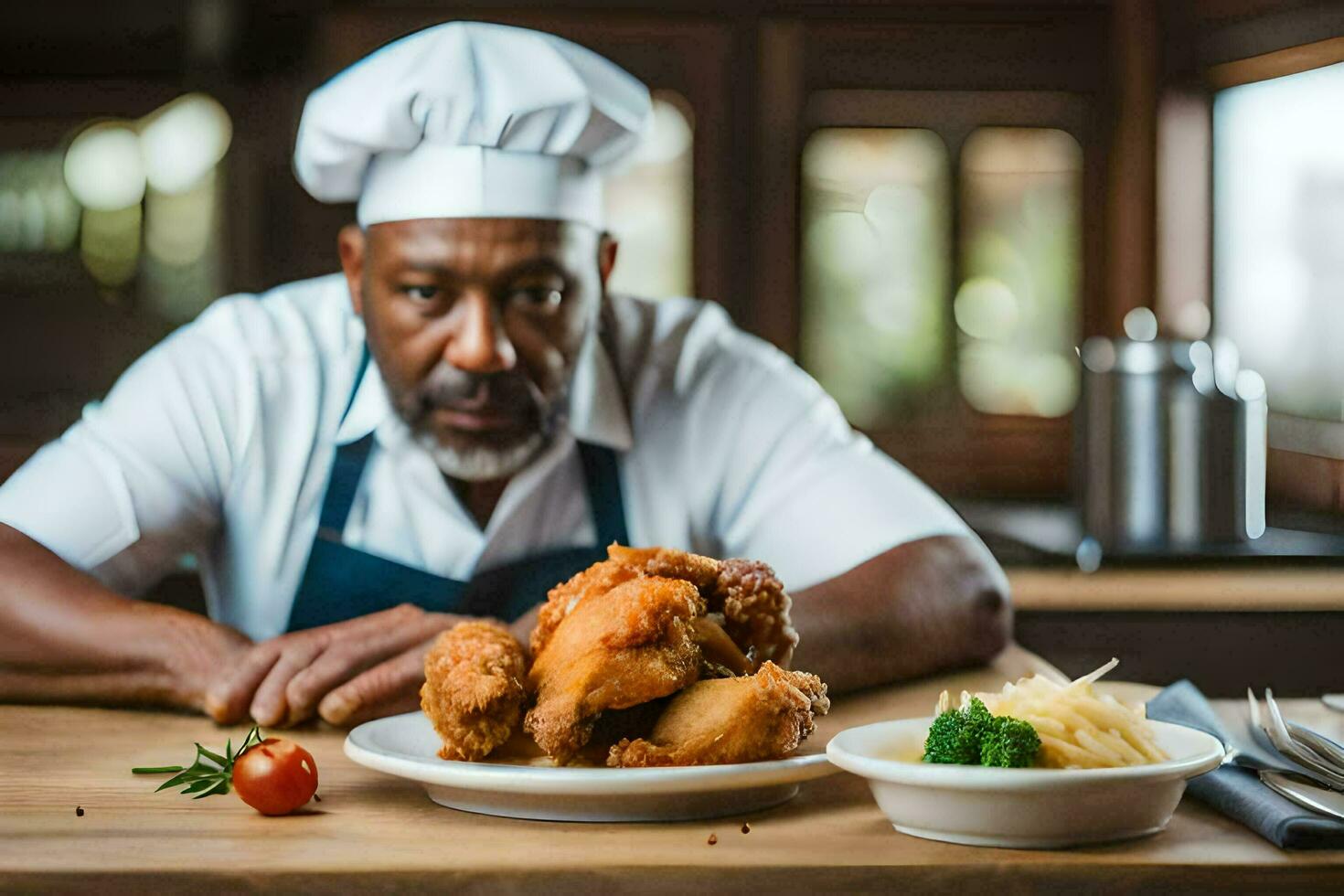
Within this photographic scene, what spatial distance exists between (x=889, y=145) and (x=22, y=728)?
253cm

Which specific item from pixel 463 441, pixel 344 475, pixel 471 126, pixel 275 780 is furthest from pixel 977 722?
pixel 344 475

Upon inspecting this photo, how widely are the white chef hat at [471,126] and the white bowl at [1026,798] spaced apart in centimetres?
123

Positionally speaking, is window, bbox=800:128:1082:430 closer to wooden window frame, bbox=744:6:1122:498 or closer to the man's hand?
wooden window frame, bbox=744:6:1122:498

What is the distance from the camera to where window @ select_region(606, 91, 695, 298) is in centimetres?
312

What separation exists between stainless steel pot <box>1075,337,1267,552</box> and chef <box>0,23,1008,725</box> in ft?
2.30

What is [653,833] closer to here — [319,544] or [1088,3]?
[319,544]

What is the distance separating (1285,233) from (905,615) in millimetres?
1933

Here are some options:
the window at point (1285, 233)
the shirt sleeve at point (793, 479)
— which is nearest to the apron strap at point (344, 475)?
the shirt sleeve at point (793, 479)

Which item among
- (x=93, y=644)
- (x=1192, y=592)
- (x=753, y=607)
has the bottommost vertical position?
(x=1192, y=592)

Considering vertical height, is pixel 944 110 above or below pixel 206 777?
above

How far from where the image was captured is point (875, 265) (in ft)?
10.8

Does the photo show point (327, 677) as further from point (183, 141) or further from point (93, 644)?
point (183, 141)

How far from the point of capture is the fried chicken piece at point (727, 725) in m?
0.84

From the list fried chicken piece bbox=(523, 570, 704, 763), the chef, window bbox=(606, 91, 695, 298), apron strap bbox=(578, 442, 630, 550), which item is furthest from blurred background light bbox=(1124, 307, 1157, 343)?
fried chicken piece bbox=(523, 570, 704, 763)
